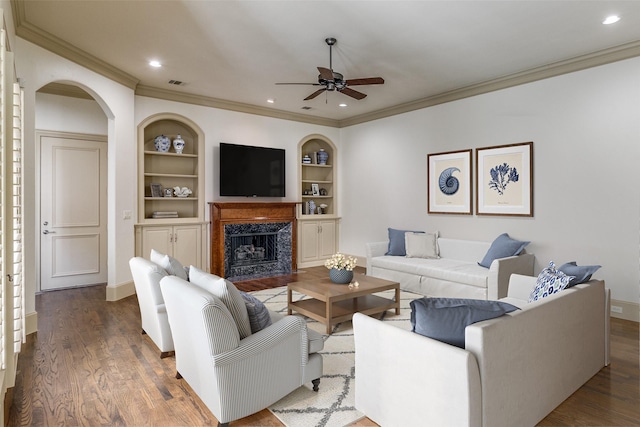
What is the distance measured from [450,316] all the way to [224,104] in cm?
564

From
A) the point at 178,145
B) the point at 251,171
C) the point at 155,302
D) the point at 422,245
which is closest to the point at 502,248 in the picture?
the point at 422,245

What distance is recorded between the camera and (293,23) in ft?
11.8

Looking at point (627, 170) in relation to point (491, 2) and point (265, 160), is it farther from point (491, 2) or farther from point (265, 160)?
point (265, 160)

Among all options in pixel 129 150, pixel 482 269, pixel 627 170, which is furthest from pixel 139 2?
pixel 627 170

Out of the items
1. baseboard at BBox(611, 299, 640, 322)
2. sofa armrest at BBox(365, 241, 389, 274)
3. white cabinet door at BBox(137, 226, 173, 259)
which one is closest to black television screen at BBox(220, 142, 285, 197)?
white cabinet door at BBox(137, 226, 173, 259)

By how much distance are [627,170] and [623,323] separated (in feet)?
5.46

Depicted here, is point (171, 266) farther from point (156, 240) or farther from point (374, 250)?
point (374, 250)

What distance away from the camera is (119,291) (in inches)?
195

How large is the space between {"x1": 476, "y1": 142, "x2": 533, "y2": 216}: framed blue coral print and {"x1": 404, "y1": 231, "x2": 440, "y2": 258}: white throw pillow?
0.79 metres

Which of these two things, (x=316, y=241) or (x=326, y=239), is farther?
(x=326, y=239)

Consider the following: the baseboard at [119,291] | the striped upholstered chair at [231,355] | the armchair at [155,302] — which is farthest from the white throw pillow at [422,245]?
the baseboard at [119,291]

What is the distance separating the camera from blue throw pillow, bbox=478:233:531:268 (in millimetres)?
4730

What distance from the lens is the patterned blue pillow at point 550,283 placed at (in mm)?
2576

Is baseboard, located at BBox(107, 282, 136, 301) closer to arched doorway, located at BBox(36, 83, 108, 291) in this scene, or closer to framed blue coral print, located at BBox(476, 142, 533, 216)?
arched doorway, located at BBox(36, 83, 108, 291)
